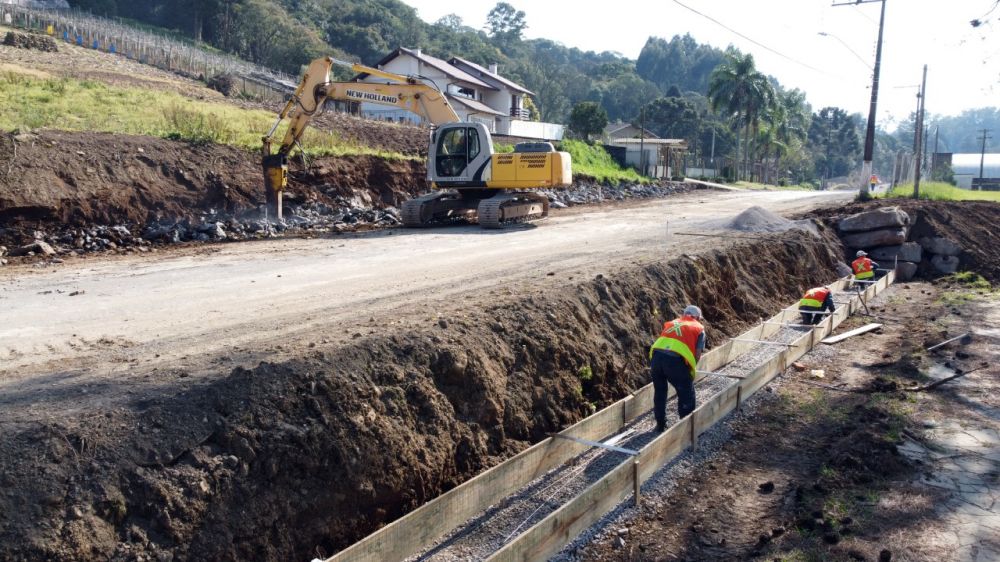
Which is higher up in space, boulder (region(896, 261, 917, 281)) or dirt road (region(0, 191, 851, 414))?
dirt road (region(0, 191, 851, 414))

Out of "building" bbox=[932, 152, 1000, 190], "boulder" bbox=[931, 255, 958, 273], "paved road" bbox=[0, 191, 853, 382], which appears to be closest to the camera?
"paved road" bbox=[0, 191, 853, 382]

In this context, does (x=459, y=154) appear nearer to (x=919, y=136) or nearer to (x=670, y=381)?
(x=670, y=381)

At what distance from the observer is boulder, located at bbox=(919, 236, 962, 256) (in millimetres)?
21906

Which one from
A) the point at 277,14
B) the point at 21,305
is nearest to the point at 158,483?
the point at 21,305

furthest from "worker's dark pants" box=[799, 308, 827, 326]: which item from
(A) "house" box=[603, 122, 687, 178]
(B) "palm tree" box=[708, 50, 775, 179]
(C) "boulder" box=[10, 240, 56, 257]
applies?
(B) "palm tree" box=[708, 50, 775, 179]

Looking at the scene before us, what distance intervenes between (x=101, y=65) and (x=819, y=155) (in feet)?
317

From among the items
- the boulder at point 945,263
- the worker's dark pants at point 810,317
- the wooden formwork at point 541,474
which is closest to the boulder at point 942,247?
the boulder at point 945,263

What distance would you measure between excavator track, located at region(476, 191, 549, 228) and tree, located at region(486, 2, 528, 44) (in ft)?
382

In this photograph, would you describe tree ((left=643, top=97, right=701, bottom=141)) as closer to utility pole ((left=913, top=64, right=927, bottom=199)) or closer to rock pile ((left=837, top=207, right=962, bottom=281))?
utility pole ((left=913, top=64, right=927, bottom=199))

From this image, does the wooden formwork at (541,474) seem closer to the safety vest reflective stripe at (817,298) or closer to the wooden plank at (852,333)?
the wooden plank at (852,333)

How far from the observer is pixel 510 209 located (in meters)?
19.5

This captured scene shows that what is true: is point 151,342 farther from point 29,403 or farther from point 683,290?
point 683,290

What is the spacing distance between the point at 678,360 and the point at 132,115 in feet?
58.2

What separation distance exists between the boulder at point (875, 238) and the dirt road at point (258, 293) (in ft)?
25.5
